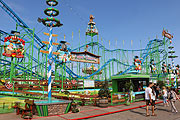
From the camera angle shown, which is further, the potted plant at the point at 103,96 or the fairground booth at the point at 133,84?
the fairground booth at the point at 133,84

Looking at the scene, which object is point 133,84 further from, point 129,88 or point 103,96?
point 103,96

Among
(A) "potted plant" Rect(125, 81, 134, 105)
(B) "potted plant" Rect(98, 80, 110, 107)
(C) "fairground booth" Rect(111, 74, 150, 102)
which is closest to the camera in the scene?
(B) "potted plant" Rect(98, 80, 110, 107)

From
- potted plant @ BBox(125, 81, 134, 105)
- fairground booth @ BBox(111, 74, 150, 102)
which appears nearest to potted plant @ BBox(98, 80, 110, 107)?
potted plant @ BBox(125, 81, 134, 105)

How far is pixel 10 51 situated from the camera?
18938mm

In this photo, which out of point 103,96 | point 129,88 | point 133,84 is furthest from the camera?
point 133,84

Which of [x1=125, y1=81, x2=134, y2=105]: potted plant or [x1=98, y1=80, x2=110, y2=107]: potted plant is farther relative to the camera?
[x1=125, y1=81, x2=134, y2=105]: potted plant

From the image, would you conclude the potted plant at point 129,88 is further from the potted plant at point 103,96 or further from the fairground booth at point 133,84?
the potted plant at point 103,96

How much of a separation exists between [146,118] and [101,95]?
384 centimetres

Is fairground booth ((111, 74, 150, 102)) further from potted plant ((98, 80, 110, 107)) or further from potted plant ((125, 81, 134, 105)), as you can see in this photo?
potted plant ((98, 80, 110, 107))

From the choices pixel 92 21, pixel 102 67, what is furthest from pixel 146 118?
pixel 92 21

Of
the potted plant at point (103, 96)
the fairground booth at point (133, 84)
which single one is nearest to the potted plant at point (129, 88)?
the fairground booth at point (133, 84)

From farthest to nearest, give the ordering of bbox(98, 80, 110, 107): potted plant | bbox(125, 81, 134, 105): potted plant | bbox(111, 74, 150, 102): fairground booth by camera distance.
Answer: bbox(111, 74, 150, 102): fairground booth < bbox(125, 81, 134, 105): potted plant < bbox(98, 80, 110, 107): potted plant

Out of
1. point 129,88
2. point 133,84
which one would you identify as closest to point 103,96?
point 129,88

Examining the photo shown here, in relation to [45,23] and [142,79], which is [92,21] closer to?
[142,79]
